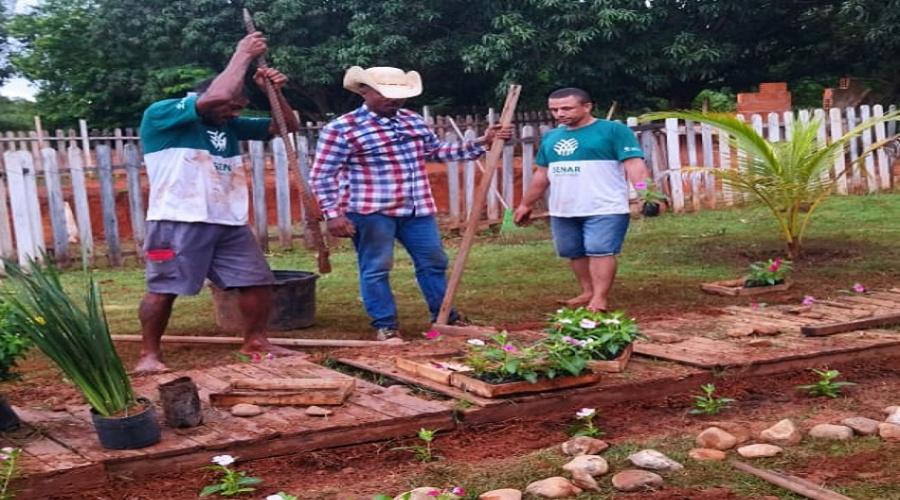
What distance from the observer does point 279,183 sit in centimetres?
1180

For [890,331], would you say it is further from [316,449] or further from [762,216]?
[762,216]

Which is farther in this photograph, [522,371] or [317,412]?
[522,371]

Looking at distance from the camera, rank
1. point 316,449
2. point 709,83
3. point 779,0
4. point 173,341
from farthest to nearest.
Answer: point 709,83 → point 779,0 → point 173,341 → point 316,449

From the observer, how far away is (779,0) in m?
22.4

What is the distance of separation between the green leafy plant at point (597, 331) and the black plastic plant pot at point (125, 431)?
6.45 feet

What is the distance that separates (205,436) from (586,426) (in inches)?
63.1

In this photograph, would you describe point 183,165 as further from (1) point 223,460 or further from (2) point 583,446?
(2) point 583,446

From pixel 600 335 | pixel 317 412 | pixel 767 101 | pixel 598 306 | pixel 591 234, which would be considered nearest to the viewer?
pixel 317 412

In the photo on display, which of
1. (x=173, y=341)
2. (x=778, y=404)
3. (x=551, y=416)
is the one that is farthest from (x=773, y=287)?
(x=173, y=341)

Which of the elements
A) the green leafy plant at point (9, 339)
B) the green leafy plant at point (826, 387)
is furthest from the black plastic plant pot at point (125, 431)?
the green leafy plant at point (826, 387)

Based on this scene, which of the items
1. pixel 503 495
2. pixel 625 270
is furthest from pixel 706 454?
pixel 625 270

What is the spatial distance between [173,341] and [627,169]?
10.1 feet

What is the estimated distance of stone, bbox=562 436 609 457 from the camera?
13.6 feet

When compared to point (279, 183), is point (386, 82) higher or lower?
higher
